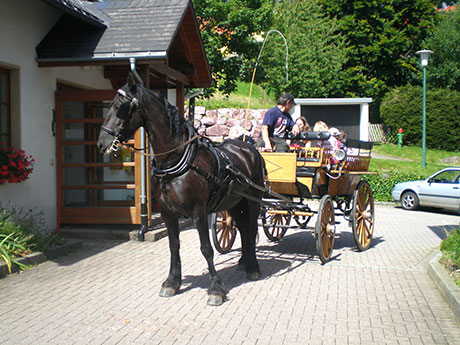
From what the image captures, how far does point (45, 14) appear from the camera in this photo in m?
8.31

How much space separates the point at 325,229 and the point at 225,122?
1868 centimetres

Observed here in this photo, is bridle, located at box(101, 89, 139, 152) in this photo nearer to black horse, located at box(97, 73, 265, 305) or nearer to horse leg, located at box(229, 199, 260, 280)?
black horse, located at box(97, 73, 265, 305)

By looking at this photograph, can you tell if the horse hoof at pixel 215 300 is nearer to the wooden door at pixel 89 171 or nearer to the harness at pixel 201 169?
the harness at pixel 201 169

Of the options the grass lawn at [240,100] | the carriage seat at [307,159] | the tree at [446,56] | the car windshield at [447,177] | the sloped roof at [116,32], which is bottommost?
the car windshield at [447,177]

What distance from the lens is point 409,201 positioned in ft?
50.0

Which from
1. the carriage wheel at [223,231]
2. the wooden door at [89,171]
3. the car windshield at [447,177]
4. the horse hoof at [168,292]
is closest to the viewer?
the horse hoof at [168,292]

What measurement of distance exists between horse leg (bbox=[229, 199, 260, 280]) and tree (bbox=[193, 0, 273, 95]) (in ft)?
39.6

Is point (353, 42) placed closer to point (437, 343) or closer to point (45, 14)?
point (45, 14)

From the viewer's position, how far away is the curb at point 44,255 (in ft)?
19.6

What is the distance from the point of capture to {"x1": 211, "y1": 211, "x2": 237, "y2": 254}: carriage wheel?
6.84 metres

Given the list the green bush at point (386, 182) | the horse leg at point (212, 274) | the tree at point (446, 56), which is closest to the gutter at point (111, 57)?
the horse leg at point (212, 274)

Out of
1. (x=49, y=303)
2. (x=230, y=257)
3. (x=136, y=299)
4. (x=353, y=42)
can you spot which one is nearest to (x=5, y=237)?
(x=49, y=303)

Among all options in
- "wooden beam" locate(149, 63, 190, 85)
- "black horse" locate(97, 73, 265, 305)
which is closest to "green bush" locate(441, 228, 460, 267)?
"black horse" locate(97, 73, 265, 305)

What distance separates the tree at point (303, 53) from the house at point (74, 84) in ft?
52.3
